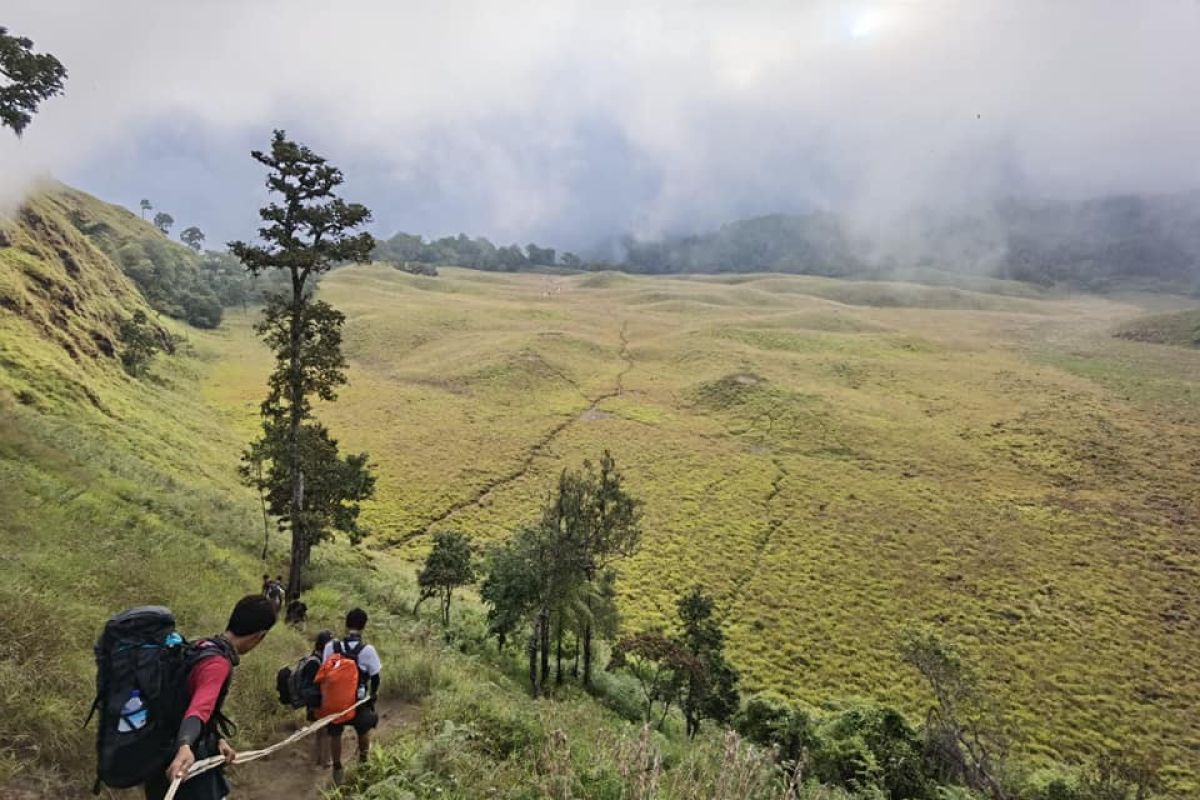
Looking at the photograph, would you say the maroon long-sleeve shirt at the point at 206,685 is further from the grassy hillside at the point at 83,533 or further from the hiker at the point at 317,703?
the hiker at the point at 317,703

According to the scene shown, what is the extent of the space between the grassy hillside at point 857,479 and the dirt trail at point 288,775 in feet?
77.2

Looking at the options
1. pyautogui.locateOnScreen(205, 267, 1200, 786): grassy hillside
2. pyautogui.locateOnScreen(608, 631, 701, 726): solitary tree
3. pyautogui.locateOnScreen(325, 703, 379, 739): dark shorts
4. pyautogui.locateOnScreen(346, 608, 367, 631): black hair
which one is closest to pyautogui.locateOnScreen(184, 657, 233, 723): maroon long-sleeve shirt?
pyautogui.locateOnScreen(325, 703, 379, 739): dark shorts

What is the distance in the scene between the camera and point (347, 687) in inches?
275

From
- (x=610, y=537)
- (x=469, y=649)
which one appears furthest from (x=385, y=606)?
(x=610, y=537)

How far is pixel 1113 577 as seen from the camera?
119ft

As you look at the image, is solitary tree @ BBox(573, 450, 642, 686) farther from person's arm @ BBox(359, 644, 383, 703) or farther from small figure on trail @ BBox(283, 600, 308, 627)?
person's arm @ BBox(359, 644, 383, 703)

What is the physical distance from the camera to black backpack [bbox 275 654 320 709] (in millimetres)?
6832

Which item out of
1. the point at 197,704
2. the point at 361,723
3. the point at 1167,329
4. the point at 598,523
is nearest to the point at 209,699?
the point at 197,704

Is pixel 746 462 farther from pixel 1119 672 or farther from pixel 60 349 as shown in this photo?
pixel 60 349

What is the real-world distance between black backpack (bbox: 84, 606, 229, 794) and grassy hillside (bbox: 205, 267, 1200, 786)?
27230 mm

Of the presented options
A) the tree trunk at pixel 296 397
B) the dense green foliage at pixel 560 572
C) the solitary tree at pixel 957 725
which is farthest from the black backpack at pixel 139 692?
the solitary tree at pixel 957 725

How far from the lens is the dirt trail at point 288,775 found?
22.8 feet

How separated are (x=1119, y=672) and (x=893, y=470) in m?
24.2

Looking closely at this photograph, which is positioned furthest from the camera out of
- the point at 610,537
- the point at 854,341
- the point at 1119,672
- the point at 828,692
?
the point at 854,341
